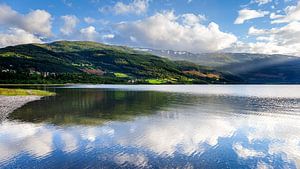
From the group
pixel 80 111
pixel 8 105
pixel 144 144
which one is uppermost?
pixel 8 105

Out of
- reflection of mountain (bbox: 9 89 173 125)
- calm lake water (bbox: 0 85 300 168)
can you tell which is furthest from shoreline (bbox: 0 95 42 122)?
calm lake water (bbox: 0 85 300 168)

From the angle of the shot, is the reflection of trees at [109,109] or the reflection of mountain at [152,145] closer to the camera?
the reflection of mountain at [152,145]

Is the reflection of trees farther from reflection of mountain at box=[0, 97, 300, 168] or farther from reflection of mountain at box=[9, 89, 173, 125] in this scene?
reflection of mountain at box=[0, 97, 300, 168]

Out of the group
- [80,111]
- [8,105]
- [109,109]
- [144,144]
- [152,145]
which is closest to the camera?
[152,145]

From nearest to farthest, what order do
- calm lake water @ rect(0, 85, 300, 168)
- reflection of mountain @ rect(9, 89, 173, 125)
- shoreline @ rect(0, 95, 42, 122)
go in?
calm lake water @ rect(0, 85, 300, 168) → reflection of mountain @ rect(9, 89, 173, 125) → shoreline @ rect(0, 95, 42, 122)

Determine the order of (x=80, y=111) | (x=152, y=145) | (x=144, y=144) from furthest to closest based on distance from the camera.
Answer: (x=80, y=111) < (x=144, y=144) < (x=152, y=145)

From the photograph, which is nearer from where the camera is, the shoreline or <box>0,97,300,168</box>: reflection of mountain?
<box>0,97,300,168</box>: reflection of mountain

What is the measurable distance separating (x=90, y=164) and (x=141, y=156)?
16.5 ft

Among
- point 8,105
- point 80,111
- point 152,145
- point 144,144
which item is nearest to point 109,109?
point 80,111

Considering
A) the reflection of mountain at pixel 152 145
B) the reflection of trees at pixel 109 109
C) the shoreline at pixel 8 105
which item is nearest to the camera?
the reflection of mountain at pixel 152 145

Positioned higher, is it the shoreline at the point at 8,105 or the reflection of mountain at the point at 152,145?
the shoreline at the point at 8,105

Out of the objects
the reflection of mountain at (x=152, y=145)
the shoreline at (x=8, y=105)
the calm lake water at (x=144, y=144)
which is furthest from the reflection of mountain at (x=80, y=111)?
the reflection of mountain at (x=152, y=145)

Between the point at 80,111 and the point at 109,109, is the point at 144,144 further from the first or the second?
the point at 109,109

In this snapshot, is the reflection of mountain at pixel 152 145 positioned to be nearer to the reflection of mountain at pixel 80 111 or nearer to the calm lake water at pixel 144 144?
the calm lake water at pixel 144 144
